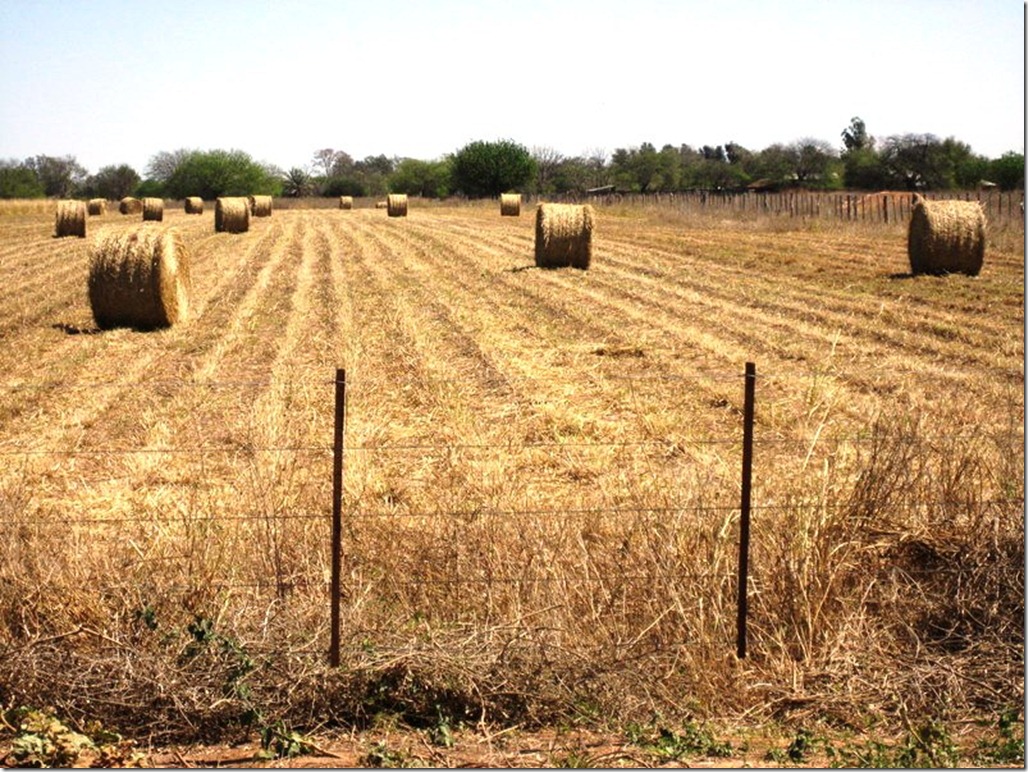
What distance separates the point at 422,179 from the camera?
118750 mm

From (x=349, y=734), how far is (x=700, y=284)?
1801 cm

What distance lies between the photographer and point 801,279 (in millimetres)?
22641

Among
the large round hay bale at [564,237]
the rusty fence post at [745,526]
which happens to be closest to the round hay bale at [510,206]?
the large round hay bale at [564,237]

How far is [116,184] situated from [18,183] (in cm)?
2289

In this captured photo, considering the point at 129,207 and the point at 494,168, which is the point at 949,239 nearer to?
the point at 129,207

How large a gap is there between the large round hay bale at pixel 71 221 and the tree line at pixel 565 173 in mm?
53861

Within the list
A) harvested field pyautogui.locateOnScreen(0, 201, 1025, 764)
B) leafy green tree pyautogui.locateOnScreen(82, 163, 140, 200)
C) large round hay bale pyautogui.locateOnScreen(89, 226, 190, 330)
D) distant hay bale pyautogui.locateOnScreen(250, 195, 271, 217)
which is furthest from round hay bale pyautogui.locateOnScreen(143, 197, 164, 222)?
leafy green tree pyautogui.locateOnScreen(82, 163, 140, 200)

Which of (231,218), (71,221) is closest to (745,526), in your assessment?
→ (231,218)

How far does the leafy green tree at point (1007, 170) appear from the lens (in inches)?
3014

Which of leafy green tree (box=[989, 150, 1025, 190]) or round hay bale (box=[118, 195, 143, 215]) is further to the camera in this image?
leafy green tree (box=[989, 150, 1025, 190])

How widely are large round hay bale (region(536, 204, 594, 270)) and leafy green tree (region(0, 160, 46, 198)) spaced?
86.4 meters

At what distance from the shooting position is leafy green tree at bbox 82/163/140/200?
12481cm

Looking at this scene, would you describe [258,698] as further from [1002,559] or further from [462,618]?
[1002,559]

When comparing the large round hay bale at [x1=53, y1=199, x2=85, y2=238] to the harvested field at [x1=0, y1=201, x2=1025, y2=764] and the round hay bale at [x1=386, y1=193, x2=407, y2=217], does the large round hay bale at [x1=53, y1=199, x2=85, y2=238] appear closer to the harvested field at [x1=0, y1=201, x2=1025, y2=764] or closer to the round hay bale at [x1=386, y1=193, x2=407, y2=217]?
the round hay bale at [x1=386, y1=193, x2=407, y2=217]
